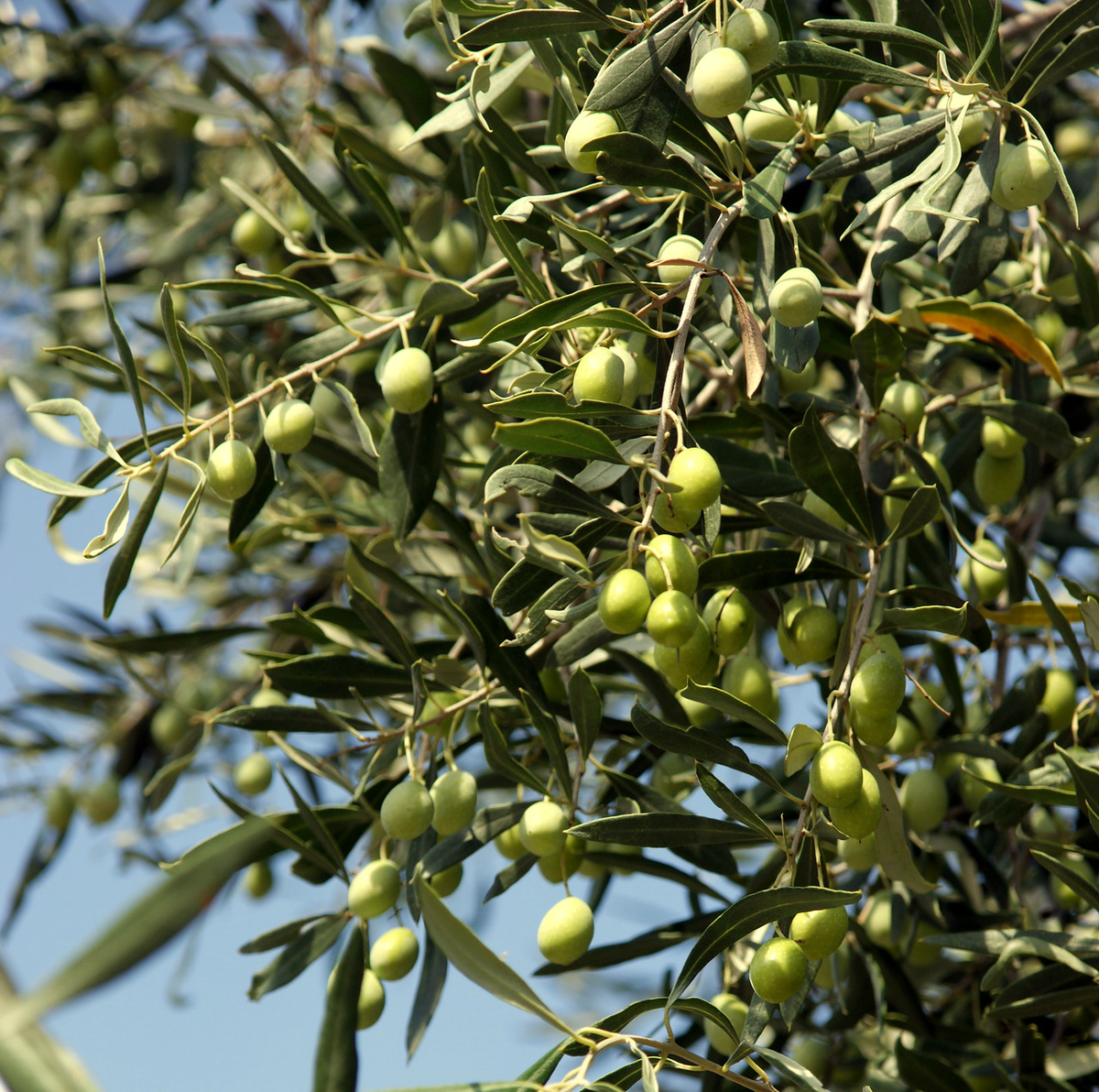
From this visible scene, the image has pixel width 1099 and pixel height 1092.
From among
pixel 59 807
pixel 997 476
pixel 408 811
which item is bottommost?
pixel 59 807

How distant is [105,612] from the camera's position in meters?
1.24

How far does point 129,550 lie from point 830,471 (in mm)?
749

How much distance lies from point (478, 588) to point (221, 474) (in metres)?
0.59

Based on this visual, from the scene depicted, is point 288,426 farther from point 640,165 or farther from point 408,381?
point 640,165

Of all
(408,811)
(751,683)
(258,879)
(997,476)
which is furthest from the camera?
(258,879)

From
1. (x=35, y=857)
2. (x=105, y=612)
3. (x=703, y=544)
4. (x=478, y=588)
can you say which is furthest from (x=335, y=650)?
(x=35, y=857)

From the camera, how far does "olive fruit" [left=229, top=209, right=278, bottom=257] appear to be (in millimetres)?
2074

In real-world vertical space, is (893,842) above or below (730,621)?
below

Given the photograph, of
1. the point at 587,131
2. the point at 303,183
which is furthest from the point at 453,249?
the point at 587,131

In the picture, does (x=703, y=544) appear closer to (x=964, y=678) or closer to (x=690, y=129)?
(x=690, y=129)

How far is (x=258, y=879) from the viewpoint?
2307mm

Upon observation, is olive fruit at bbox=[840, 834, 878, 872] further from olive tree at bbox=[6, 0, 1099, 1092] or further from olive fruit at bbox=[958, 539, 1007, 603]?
olive fruit at bbox=[958, 539, 1007, 603]

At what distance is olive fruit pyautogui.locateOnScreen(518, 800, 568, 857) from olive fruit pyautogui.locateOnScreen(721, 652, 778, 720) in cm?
25

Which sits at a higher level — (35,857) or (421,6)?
(421,6)
